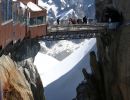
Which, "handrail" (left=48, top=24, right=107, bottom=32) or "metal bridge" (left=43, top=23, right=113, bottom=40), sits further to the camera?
"metal bridge" (left=43, top=23, right=113, bottom=40)

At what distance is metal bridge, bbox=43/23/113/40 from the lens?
81.4 m

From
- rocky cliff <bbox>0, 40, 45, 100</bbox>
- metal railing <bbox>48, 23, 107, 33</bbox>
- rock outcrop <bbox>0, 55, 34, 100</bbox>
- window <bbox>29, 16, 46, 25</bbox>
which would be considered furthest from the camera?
metal railing <bbox>48, 23, 107, 33</bbox>

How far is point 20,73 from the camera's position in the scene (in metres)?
56.5

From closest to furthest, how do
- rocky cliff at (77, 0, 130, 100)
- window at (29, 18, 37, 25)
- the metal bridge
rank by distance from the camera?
rocky cliff at (77, 0, 130, 100)
window at (29, 18, 37, 25)
the metal bridge

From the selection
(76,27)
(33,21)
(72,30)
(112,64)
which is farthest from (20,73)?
(76,27)

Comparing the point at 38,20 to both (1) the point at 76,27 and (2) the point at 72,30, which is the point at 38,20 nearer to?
(2) the point at 72,30

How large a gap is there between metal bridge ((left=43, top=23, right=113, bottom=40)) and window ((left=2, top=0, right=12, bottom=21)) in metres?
32.6

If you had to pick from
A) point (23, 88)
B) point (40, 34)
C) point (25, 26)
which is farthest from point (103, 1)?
point (23, 88)

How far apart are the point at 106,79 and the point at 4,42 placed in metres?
38.3

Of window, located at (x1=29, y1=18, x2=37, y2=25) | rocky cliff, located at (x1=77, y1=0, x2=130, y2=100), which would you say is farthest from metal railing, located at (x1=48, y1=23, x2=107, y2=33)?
window, located at (x1=29, y1=18, x2=37, y2=25)

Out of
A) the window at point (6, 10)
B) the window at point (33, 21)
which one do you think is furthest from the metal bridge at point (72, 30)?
the window at point (6, 10)

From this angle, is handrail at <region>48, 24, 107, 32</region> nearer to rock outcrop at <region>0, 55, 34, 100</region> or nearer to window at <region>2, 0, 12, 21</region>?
rock outcrop at <region>0, 55, 34, 100</region>

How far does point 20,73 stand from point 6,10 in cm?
1207

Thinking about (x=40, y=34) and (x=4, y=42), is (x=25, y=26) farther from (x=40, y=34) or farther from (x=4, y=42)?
(x=4, y=42)
